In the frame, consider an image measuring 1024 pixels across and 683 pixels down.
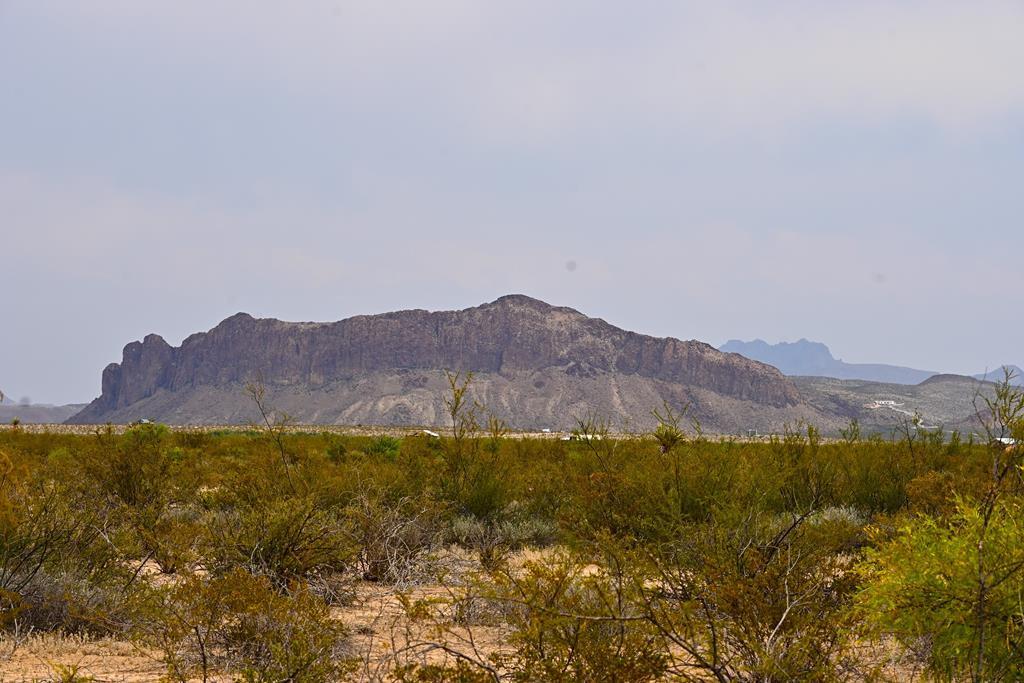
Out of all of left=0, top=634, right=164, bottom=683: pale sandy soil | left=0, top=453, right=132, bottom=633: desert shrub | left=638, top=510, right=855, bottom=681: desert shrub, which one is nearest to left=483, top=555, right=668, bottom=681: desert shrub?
left=638, top=510, right=855, bottom=681: desert shrub

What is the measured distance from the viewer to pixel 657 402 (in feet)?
427

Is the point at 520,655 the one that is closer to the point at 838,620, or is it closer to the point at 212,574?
the point at 838,620

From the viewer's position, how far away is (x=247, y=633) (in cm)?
544

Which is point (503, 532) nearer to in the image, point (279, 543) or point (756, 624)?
point (279, 543)

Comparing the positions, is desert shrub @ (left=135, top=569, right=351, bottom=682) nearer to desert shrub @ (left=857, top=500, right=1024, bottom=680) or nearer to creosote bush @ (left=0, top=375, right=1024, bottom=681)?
creosote bush @ (left=0, top=375, right=1024, bottom=681)

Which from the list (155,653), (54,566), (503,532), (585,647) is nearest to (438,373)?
(503,532)

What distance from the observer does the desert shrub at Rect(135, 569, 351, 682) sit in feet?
14.1

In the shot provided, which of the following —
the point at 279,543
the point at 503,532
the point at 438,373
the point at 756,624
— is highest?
the point at 438,373

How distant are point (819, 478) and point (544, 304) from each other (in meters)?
159

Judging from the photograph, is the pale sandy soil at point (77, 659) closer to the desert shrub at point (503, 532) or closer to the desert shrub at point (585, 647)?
the desert shrub at point (585, 647)

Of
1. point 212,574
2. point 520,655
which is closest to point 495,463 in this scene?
point 212,574

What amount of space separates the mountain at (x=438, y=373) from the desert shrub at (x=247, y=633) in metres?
114

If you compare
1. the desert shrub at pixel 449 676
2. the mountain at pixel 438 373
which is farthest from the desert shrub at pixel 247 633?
the mountain at pixel 438 373

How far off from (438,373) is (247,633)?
146 metres
